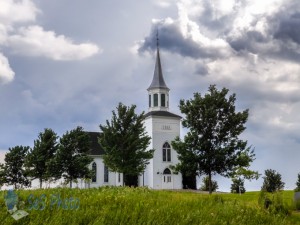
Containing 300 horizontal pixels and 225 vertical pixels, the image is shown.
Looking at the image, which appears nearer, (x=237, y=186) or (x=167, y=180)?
(x=237, y=186)

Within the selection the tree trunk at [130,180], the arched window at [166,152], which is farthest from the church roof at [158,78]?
the tree trunk at [130,180]

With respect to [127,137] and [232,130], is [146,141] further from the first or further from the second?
[232,130]

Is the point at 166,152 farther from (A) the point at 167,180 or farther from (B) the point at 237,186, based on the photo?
(B) the point at 237,186

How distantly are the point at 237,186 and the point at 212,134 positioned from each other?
15.6 m

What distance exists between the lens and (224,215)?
10.6 metres

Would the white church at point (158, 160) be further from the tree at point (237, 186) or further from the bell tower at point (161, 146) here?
the tree at point (237, 186)

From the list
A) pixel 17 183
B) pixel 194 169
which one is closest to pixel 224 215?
pixel 194 169

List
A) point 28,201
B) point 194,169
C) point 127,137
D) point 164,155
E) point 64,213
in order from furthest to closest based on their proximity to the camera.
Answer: point 164,155, point 127,137, point 194,169, point 28,201, point 64,213

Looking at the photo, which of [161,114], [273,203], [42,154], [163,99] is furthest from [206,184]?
[273,203]

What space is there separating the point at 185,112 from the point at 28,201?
24166 mm

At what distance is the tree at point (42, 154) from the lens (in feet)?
144

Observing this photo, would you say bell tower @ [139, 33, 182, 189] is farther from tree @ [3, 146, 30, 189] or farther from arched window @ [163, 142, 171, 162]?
tree @ [3, 146, 30, 189]

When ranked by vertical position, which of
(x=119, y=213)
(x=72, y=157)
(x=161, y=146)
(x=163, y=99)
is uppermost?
(x=163, y=99)

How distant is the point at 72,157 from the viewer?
43.4 m
